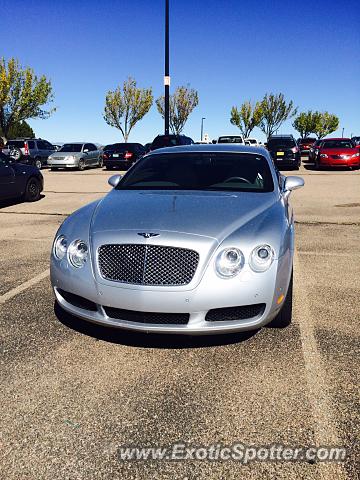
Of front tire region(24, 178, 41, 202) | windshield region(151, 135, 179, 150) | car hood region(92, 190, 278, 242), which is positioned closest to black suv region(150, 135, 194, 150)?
windshield region(151, 135, 179, 150)

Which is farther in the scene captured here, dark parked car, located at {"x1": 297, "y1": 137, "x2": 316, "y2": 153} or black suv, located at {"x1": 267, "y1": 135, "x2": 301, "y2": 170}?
dark parked car, located at {"x1": 297, "y1": 137, "x2": 316, "y2": 153}

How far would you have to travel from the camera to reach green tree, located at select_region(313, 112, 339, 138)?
71.7m

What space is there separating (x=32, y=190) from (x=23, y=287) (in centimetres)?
703

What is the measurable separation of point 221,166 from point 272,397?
2.54m

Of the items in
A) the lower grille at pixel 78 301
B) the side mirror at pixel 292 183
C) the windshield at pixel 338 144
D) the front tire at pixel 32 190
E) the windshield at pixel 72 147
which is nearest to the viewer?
the lower grille at pixel 78 301

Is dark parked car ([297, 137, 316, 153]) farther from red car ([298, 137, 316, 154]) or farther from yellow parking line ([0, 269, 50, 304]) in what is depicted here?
yellow parking line ([0, 269, 50, 304])

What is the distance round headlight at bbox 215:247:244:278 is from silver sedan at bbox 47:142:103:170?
21.5 metres

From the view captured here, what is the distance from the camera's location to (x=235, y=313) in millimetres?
2738

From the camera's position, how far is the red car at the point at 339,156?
19906mm

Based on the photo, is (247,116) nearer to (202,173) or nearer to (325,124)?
(325,124)

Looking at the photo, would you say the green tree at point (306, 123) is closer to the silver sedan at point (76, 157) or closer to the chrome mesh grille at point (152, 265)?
the silver sedan at point (76, 157)

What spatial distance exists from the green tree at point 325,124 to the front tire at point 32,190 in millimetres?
69293

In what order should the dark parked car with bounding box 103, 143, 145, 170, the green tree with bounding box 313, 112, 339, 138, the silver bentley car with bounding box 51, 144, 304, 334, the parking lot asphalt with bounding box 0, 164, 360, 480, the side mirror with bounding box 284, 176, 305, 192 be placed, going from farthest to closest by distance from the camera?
the green tree with bounding box 313, 112, 339, 138 < the dark parked car with bounding box 103, 143, 145, 170 < the side mirror with bounding box 284, 176, 305, 192 < the silver bentley car with bounding box 51, 144, 304, 334 < the parking lot asphalt with bounding box 0, 164, 360, 480

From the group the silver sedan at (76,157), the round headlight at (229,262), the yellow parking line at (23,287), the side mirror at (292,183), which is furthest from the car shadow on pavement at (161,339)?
the silver sedan at (76,157)
